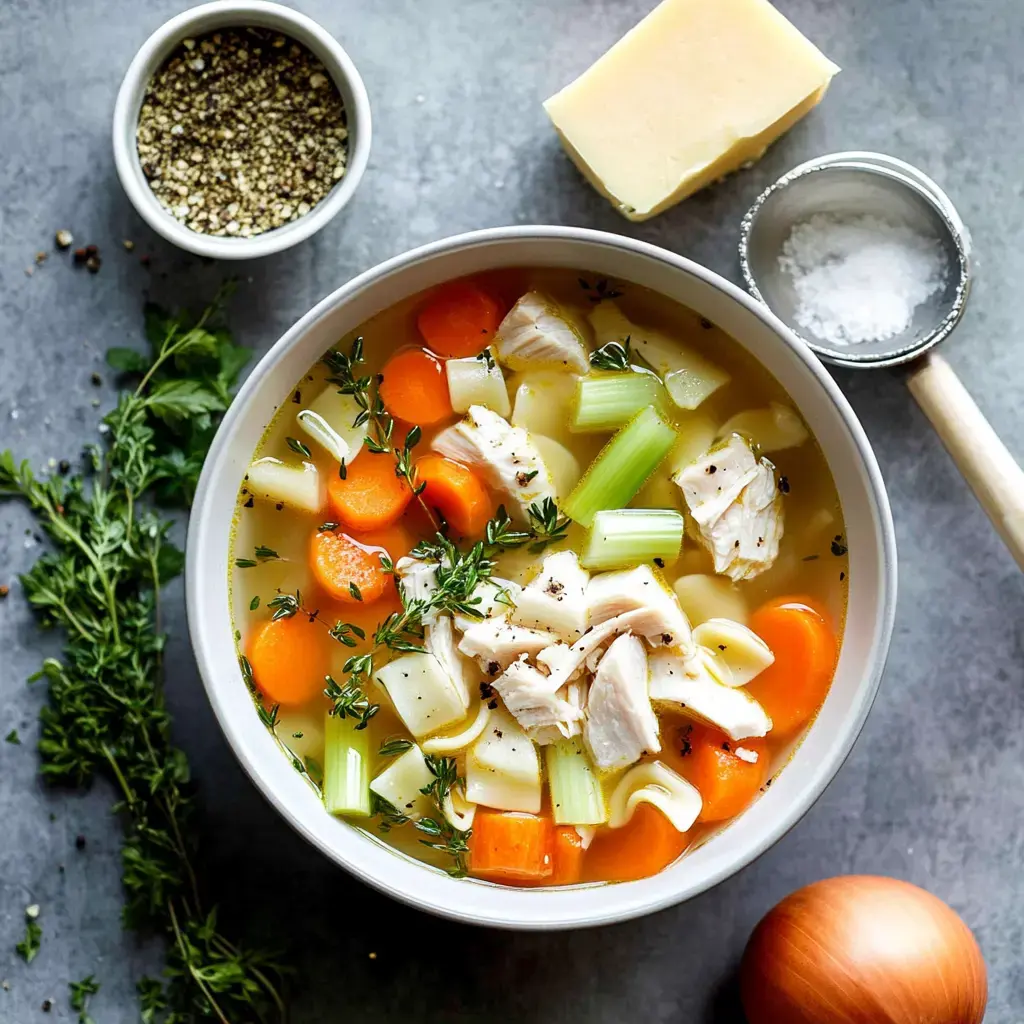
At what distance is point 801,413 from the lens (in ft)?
7.20

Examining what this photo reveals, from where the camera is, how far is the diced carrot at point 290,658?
2.21 meters

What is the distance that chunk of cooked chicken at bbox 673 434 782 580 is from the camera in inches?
85.9

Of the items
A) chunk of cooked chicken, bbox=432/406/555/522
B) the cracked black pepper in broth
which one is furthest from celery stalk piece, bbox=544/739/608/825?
the cracked black pepper in broth

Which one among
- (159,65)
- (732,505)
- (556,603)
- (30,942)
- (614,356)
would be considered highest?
(159,65)

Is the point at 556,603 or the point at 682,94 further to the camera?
the point at 682,94

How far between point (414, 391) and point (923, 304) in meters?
1.12

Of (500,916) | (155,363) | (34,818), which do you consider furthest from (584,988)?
(155,363)

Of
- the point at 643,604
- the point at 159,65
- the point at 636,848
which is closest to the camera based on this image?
the point at 643,604

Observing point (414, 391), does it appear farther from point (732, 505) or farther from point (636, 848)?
point (636, 848)

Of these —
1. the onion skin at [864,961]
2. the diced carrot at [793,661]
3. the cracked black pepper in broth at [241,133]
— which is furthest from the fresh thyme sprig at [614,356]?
the onion skin at [864,961]

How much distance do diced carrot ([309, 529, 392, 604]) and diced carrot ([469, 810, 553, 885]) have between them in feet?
1.61

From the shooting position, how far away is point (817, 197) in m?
2.47

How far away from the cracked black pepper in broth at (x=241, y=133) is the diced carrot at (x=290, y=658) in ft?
2.75

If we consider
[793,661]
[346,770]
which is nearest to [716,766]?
[793,661]
